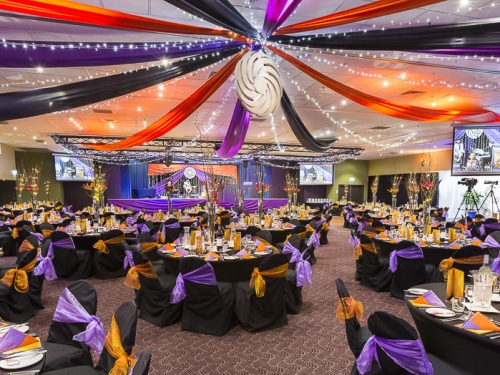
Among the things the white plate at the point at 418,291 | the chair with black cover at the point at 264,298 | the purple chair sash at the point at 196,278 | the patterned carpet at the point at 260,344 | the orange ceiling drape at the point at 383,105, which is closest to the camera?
the white plate at the point at 418,291

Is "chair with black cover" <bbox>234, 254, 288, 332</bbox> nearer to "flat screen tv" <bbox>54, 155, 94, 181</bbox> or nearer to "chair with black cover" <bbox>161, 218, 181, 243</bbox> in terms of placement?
"chair with black cover" <bbox>161, 218, 181, 243</bbox>

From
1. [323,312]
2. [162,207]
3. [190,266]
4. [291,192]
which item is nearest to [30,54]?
[190,266]

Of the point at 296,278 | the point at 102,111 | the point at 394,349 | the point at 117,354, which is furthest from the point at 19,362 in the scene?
the point at 102,111

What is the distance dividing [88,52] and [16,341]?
92.7 inches

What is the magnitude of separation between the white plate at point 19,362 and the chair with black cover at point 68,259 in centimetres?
407

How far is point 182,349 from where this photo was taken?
3320 mm

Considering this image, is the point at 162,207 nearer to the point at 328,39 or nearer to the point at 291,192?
the point at 291,192

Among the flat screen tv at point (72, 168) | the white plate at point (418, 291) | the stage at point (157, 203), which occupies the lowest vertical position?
the stage at point (157, 203)

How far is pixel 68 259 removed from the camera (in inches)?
221

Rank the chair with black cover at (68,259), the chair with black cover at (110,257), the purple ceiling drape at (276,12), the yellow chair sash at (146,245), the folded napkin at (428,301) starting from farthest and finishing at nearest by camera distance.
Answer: the chair with black cover at (110,257) < the chair with black cover at (68,259) < the yellow chair sash at (146,245) < the purple ceiling drape at (276,12) < the folded napkin at (428,301)

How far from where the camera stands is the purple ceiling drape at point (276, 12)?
252 cm

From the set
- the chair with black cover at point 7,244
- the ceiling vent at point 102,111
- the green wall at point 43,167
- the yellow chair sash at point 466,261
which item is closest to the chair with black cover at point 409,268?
the yellow chair sash at point 466,261

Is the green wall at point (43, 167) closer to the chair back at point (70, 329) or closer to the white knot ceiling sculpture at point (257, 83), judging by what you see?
the chair back at point (70, 329)

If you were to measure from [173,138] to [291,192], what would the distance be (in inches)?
204
